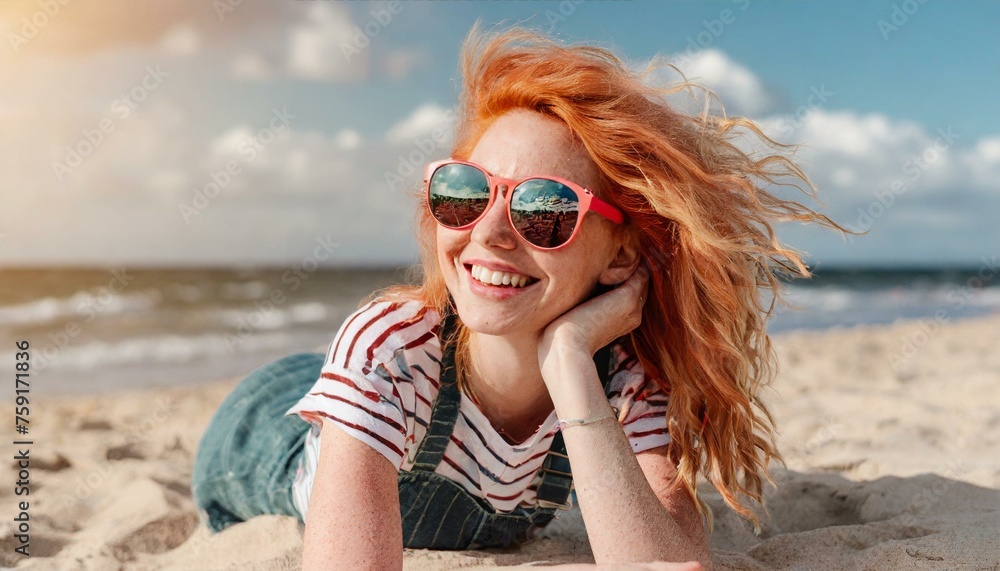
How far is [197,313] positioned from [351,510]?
19.1 m

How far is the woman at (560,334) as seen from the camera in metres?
2.10

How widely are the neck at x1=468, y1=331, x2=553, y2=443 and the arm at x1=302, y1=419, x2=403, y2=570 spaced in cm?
47

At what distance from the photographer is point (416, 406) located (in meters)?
2.31

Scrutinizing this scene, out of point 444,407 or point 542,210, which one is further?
point 444,407

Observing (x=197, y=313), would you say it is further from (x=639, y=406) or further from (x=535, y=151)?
(x=535, y=151)

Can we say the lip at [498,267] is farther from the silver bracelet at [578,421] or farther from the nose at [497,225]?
the silver bracelet at [578,421]

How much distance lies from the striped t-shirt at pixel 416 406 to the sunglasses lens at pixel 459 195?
1.20ft

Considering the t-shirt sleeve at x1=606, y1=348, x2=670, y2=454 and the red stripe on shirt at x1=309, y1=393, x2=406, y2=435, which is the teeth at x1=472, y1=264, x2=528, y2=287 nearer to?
the red stripe on shirt at x1=309, y1=393, x2=406, y2=435

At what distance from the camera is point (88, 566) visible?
3.06 meters

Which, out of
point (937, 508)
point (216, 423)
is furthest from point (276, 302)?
point (937, 508)

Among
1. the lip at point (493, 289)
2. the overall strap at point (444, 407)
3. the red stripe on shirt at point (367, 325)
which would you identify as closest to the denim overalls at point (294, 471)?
the overall strap at point (444, 407)

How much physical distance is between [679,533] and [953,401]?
479 centimetres

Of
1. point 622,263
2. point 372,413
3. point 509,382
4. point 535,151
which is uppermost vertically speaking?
point 535,151

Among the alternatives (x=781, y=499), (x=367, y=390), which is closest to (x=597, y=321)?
(x=367, y=390)
